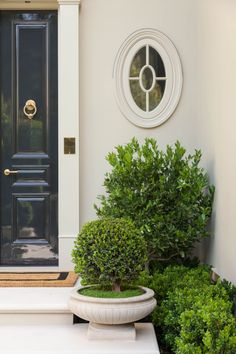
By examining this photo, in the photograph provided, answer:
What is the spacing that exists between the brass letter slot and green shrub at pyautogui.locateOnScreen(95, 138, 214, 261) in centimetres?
61


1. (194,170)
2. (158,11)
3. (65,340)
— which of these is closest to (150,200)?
(194,170)

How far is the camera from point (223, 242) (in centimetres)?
478

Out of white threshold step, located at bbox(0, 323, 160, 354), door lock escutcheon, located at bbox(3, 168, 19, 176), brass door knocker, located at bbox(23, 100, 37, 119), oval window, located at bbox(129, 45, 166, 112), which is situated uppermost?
oval window, located at bbox(129, 45, 166, 112)

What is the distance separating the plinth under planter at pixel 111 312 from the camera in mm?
3812

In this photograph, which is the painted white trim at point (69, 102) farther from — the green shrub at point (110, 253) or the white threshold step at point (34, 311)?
the green shrub at point (110, 253)

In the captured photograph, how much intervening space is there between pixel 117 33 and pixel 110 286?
2.62m

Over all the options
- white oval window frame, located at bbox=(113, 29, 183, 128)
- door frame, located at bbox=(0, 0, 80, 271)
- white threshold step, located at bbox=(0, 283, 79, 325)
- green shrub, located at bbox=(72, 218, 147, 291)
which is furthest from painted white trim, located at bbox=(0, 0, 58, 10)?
white threshold step, located at bbox=(0, 283, 79, 325)

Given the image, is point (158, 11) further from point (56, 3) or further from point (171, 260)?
point (171, 260)

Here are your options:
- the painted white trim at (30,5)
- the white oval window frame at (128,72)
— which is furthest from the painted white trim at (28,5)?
the white oval window frame at (128,72)

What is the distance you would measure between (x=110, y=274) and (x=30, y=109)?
8.02ft

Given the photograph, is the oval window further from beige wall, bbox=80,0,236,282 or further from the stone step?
the stone step

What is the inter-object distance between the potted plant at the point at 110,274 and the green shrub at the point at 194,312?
22 cm

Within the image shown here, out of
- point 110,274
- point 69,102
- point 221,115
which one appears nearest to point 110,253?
point 110,274

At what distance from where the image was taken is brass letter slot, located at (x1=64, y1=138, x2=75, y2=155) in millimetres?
5691
